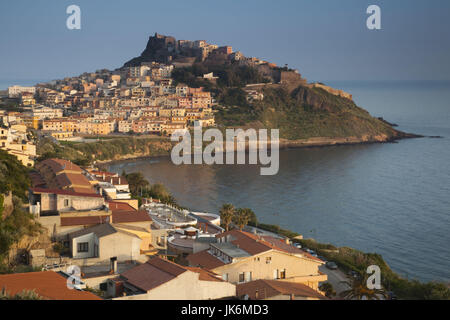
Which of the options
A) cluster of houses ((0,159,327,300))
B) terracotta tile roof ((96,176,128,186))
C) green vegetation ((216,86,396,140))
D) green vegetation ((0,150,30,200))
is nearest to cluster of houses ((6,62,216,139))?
green vegetation ((216,86,396,140))

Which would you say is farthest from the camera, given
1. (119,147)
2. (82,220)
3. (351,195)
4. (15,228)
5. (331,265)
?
(119,147)

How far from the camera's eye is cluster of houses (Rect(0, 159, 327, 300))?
612cm

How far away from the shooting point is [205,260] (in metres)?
8.43

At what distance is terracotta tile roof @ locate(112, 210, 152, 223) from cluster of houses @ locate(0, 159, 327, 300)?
0.02 metres

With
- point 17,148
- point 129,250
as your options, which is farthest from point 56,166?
point 129,250

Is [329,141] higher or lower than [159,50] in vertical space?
lower

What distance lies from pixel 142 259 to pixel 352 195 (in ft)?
60.3

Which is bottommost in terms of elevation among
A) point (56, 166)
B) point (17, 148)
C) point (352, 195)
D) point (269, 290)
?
point (352, 195)

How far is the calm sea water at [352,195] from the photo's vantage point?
1652 centimetres

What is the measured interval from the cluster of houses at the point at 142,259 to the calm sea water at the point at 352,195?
20.1ft

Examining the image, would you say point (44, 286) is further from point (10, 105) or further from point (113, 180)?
point (10, 105)

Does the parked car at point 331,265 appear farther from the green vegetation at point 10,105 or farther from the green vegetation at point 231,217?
the green vegetation at point 10,105

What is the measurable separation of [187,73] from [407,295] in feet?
161
